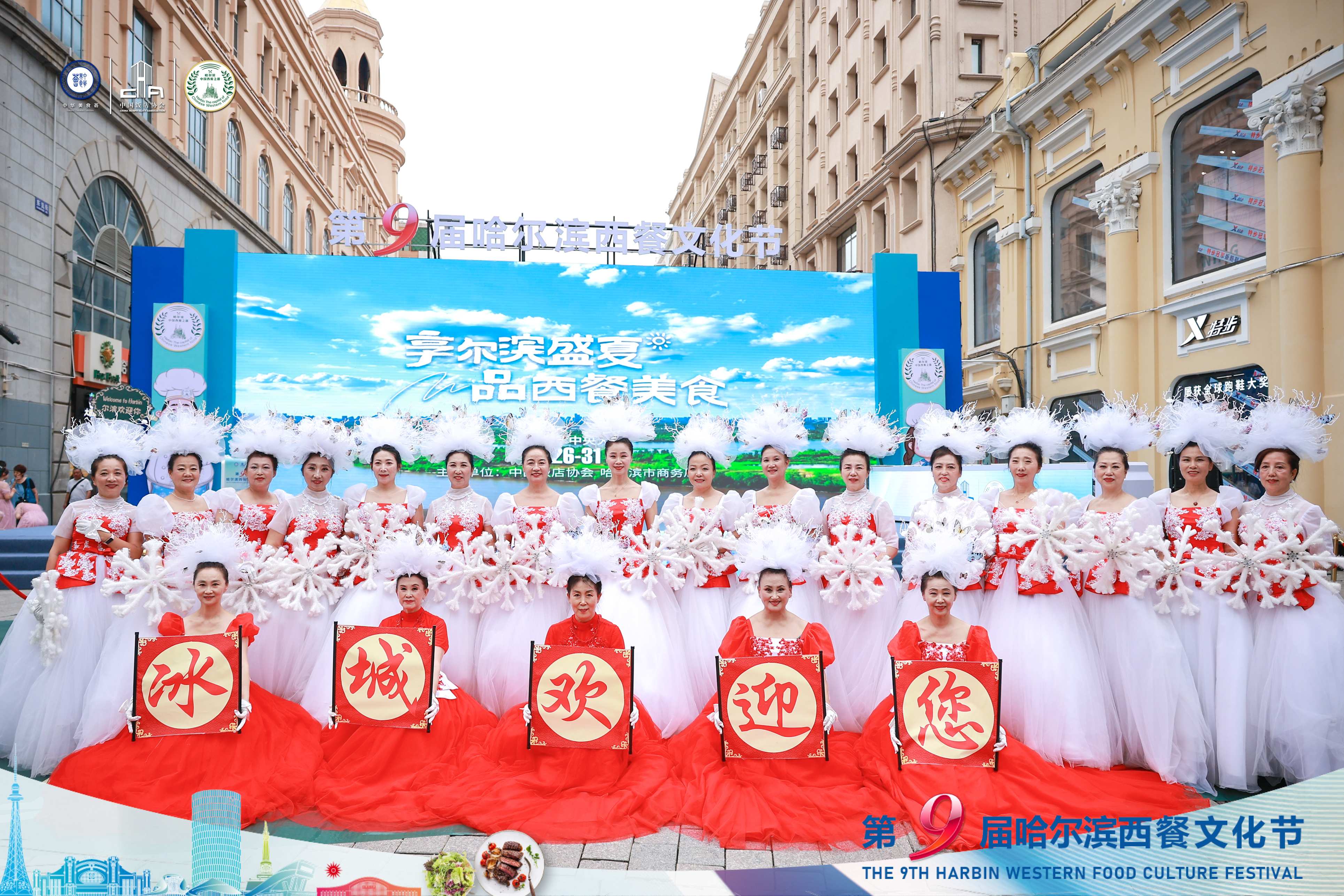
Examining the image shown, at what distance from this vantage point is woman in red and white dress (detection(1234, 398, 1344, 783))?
11.6 ft

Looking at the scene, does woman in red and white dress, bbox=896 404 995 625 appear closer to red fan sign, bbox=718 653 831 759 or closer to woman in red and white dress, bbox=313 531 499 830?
red fan sign, bbox=718 653 831 759

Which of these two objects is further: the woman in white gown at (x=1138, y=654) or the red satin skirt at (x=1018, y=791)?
the woman in white gown at (x=1138, y=654)

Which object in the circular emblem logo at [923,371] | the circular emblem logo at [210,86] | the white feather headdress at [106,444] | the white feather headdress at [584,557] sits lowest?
the white feather headdress at [584,557]

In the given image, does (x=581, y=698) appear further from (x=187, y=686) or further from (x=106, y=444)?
(x=106, y=444)

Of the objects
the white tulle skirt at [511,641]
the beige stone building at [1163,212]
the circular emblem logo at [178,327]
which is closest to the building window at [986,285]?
the beige stone building at [1163,212]

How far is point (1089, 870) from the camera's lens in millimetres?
2732

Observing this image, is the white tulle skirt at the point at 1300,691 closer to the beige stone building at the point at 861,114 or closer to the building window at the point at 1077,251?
the building window at the point at 1077,251

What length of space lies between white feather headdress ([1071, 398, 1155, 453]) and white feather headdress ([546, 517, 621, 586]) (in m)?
2.57

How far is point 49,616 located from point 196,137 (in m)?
15.7

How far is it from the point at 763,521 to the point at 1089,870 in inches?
82.1

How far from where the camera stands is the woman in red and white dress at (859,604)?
13.4 feet

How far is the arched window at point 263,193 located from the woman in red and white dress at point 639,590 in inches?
726

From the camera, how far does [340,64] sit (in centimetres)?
3095

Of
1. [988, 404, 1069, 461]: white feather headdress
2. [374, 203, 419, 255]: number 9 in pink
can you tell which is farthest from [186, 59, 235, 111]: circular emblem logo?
[988, 404, 1069, 461]: white feather headdress
